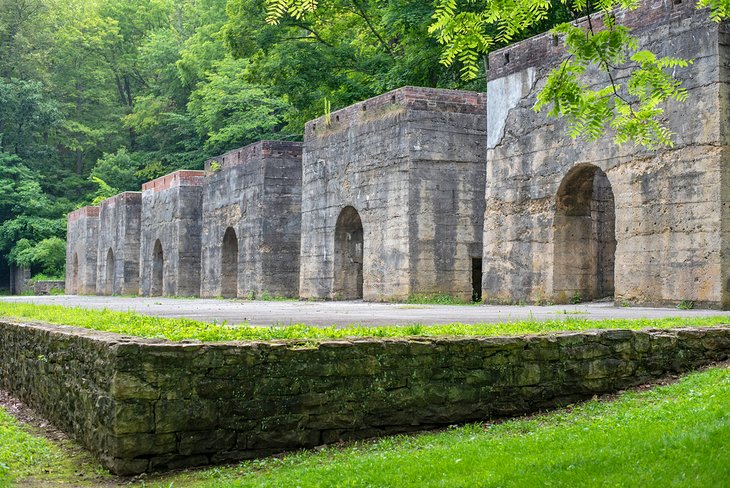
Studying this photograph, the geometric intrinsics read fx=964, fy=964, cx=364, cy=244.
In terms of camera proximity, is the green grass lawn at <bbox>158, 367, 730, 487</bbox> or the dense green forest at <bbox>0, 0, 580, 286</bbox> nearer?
the green grass lawn at <bbox>158, 367, 730, 487</bbox>

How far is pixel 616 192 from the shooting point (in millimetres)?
15094

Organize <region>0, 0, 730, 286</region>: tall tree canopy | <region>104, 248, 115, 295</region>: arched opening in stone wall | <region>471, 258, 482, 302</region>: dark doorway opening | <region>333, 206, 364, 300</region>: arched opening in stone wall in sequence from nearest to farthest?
<region>471, 258, 482, 302</region>: dark doorway opening → <region>333, 206, 364, 300</region>: arched opening in stone wall → <region>0, 0, 730, 286</region>: tall tree canopy → <region>104, 248, 115, 295</region>: arched opening in stone wall

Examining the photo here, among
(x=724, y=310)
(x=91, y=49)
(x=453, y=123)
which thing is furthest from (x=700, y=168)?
(x=91, y=49)

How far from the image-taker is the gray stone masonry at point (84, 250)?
137ft

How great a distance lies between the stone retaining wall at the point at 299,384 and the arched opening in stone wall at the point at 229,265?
62.3 ft

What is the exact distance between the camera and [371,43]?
34.1 m

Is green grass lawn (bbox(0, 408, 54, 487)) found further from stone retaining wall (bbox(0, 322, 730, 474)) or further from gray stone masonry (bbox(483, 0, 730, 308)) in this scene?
gray stone masonry (bbox(483, 0, 730, 308))

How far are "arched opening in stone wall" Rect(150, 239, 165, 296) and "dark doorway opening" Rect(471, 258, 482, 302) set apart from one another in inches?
636

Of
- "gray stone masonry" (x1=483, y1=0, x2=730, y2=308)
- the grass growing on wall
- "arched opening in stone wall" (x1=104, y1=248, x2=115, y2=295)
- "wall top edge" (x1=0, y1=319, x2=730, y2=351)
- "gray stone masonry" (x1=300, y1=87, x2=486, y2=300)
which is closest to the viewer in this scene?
"wall top edge" (x1=0, y1=319, x2=730, y2=351)

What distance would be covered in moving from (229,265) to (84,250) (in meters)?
16.2

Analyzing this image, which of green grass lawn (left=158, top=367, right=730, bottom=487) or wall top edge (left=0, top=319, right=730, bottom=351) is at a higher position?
wall top edge (left=0, top=319, right=730, bottom=351)

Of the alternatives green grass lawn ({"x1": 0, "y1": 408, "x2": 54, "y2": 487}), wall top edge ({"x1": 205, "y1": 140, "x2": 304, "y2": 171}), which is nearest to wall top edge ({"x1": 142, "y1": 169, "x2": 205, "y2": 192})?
wall top edge ({"x1": 205, "y1": 140, "x2": 304, "y2": 171})

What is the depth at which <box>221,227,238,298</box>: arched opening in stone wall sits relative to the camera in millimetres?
28128

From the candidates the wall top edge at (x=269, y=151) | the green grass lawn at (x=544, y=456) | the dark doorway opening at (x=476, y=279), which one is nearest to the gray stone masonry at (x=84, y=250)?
the wall top edge at (x=269, y=151)
